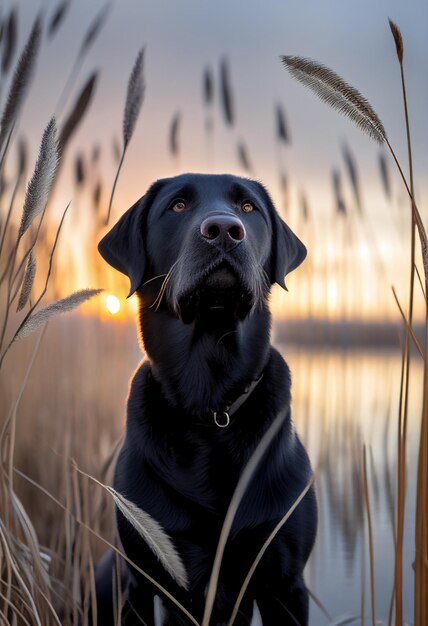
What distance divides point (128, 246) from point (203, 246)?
42 centimetres

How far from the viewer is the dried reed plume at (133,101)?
168cm

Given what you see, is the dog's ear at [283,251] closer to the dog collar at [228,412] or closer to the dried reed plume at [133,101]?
the dog collar at [228,412]

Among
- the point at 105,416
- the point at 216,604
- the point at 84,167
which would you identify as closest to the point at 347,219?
the point at 84,167

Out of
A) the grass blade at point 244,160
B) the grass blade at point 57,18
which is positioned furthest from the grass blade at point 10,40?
the grass blade at point 244,160

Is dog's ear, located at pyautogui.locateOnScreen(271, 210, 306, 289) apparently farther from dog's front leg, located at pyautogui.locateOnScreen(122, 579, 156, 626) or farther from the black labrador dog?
dog's front leg, located at pyautogui.locateOnScreen(122, 579, 156, 626)

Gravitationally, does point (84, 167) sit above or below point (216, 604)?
above

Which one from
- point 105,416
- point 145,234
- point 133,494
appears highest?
point 145,234

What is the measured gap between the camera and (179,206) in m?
2.33

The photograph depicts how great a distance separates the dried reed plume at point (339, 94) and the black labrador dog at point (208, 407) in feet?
1.93

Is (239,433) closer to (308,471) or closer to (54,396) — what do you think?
(308,471)

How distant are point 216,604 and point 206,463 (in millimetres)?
393

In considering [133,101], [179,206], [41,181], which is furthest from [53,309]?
[179,206]

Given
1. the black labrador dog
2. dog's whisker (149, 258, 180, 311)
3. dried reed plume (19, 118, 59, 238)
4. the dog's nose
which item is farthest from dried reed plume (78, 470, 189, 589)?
dog's whisker (149, 258, 180, 311)

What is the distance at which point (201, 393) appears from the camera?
7.13ft
